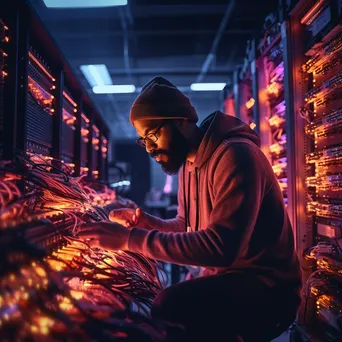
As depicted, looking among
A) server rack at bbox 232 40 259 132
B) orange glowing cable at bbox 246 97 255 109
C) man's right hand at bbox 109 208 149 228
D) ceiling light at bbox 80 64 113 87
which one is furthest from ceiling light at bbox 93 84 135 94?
man's right hand at bbox 109 208 149 228

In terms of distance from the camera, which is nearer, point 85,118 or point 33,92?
point 33,92

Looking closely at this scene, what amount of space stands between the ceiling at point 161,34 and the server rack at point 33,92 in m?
2.19

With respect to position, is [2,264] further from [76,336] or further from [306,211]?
[306,211]

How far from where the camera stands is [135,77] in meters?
7.51

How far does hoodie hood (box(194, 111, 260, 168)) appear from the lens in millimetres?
1506

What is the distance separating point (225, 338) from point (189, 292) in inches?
7.4

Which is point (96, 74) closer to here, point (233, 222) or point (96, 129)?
point (96, 129)

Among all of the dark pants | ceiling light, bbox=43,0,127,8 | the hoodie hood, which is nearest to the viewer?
the dark pants

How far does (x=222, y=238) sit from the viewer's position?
1.18m

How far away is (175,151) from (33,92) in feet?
2.57

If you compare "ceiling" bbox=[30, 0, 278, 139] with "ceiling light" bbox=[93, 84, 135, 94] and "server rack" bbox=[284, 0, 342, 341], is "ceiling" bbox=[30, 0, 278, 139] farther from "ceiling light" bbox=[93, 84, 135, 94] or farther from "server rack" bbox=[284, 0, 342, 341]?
"server rack" bbox=[284, 0, 342, 341]

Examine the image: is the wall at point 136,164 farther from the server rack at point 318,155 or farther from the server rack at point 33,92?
the server rack at point 318,155

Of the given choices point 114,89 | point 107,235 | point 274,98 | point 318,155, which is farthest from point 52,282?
point 114,89

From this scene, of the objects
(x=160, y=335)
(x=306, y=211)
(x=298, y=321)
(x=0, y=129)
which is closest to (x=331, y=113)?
(x=306, y=211)
